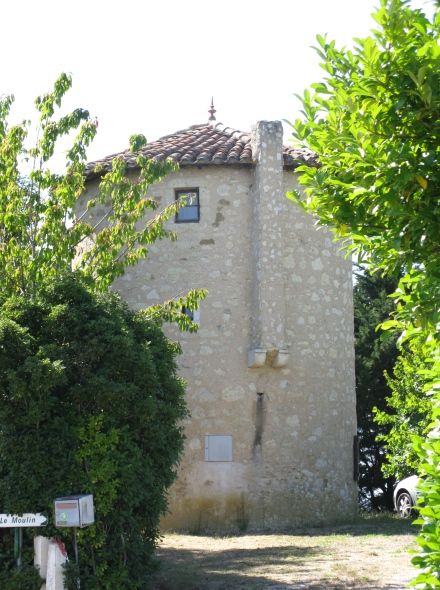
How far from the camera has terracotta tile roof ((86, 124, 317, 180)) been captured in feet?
51.6

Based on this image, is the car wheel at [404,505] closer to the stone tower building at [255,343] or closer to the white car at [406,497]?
the white car at [406,497]

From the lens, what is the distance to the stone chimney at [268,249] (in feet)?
49.7

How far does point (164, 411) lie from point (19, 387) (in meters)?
1.78

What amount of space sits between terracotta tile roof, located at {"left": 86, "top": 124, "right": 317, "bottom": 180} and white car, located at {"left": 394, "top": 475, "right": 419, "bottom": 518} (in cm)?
712

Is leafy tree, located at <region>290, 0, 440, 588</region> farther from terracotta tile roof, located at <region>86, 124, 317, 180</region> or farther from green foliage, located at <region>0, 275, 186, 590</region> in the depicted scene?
terracotta tile roof, located at <region>86, 124, 317, 180</region>

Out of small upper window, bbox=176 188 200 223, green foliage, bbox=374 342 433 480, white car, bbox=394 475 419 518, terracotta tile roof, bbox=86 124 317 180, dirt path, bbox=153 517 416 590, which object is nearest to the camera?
dirt path, bbox=153 517 416 590

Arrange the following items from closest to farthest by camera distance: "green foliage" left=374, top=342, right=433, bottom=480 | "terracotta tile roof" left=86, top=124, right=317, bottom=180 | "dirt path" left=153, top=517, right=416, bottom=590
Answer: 1. "dirt path" left=153, top=517, right=416, bottom=590
2. "terracotta tile roof" left=86, top=124, right=317, bottom=180
3. "green foliage" left=374, top=342, right=433, bottom=480

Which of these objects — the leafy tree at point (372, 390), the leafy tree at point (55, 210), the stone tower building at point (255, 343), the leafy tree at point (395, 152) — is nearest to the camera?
the leafy tree at point (395, 152)

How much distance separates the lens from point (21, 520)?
7660 millimetres

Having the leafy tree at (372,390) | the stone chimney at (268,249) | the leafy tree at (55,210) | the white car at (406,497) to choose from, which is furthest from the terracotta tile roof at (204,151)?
the leafy tree at (372,390)

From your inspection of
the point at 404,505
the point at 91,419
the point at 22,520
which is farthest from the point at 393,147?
the point at 404,505

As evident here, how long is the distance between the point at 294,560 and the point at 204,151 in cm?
836

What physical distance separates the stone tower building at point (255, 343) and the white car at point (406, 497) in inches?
68.4

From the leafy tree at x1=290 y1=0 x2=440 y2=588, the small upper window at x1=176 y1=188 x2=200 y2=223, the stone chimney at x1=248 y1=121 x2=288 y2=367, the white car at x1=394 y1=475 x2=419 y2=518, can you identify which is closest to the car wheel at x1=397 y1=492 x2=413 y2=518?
the white car at x1=394 y1=475 x2=419 y2=518
